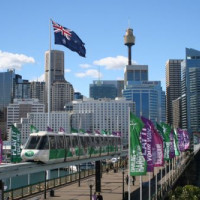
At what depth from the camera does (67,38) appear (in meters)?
43.4

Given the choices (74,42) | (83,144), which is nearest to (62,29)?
(74,42)

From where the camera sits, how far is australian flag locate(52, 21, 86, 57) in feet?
141

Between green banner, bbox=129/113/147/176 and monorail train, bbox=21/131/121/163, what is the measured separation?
8.74 metres

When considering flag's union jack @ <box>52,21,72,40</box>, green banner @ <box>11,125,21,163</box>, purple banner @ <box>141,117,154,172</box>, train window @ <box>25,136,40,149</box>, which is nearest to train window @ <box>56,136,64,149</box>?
train window @ <box>25,136,40,149</box>

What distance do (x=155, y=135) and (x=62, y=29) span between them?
792 inches

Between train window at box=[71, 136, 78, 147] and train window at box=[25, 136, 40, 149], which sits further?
train window at box=[71, 136, 78, 147]

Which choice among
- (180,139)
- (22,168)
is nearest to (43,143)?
(22,168)

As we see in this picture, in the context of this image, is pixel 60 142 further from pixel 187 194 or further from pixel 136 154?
pixel 187 194

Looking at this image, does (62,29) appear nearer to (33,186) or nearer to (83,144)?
(83,144)

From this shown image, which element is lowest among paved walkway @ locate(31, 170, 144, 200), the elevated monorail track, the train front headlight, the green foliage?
paved walkway @ locate(31, 170, 144, 200)

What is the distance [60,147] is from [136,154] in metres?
10.9

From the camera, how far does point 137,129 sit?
2508cm

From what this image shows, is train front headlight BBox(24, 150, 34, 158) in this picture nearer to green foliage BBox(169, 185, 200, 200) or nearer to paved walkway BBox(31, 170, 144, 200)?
paved walkway BBox(31, 170, 144, 200)

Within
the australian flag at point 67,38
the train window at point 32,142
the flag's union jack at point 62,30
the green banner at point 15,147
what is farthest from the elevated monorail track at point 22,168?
the flag's union jack at point 62,30
